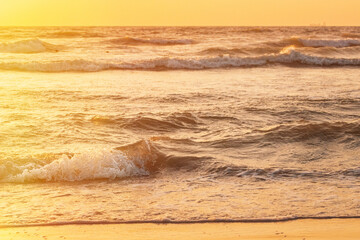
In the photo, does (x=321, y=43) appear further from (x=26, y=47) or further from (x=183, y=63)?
(x=26, y=47)

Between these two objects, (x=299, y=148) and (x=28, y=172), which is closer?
Result: (x=28, y=172)

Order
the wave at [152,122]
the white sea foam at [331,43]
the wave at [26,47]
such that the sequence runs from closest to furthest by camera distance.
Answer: the wave at [152,122] → the wave at [26,47] → the white sea foam at [331,43]

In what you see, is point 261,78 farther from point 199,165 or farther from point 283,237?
point 283,237

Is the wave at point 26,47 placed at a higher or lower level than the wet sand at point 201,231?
higher

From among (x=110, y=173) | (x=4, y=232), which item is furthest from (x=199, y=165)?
(x=4, y=232)

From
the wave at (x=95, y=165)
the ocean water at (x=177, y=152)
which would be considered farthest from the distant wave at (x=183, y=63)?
the wave at (x=95, y=165)

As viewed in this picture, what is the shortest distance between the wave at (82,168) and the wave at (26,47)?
928 inches

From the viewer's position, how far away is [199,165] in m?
6.30

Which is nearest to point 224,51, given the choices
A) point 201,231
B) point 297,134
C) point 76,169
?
point 297,134

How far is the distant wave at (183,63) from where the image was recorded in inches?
755

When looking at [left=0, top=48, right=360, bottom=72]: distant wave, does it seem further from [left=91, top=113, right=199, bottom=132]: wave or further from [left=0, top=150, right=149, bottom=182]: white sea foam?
[left=0, top=150, right=149, bottom=182]: white sea foam

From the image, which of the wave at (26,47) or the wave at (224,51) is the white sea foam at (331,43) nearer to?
the wave at (224,51)

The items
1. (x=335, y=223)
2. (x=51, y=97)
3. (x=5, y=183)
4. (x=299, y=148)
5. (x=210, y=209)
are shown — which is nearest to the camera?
(x=335, y=223)

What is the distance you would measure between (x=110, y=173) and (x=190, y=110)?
14.0ft
